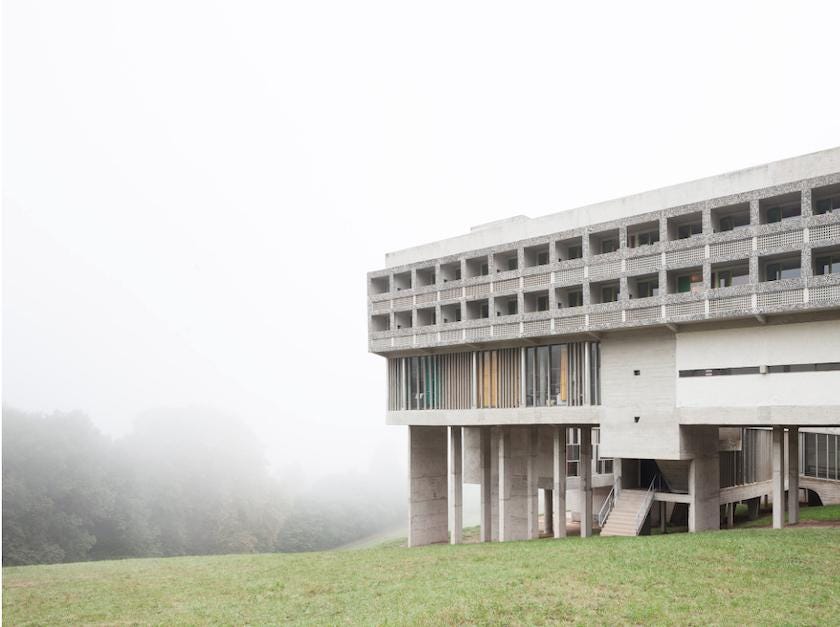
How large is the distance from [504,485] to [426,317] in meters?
10.6

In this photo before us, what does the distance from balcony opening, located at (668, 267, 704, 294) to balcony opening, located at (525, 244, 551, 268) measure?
21.9 feet

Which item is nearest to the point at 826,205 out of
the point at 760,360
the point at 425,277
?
the point at 760,360

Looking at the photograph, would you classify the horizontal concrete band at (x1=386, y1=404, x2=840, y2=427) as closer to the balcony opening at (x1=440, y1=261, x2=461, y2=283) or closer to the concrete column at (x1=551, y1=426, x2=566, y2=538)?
the concrete column at (x1=551, y1=426, x2=566, y2=538)

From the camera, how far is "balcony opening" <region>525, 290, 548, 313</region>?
122 feet

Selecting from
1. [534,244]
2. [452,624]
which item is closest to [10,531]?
[534,244]

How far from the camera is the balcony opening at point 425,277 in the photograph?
42.6 meters

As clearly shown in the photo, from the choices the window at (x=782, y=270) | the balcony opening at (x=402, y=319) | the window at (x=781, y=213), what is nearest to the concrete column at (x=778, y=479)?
the window at (x=782, y=270)

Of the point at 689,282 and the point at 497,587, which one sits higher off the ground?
the point at 689,282

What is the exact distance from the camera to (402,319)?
1704 inches

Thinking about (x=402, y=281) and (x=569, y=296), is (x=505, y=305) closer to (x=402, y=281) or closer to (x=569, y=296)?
(x=569, y=296)

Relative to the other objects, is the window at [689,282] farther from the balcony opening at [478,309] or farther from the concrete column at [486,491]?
the concrete column at [486,491]

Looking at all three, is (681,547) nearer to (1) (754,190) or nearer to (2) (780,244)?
(2) (780,244)

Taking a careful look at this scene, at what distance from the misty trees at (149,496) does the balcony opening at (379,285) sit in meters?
37.7

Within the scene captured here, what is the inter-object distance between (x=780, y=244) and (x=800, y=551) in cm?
1149
